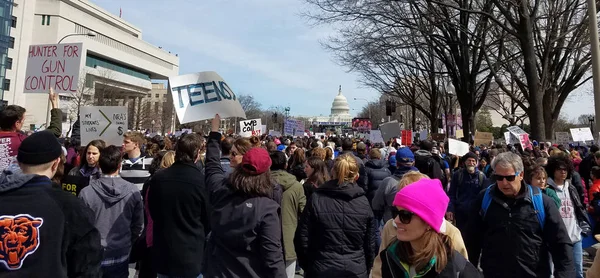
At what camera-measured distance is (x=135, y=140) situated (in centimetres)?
562

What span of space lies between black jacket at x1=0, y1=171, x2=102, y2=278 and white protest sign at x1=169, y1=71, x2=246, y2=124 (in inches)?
148

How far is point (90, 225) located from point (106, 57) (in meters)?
76.0

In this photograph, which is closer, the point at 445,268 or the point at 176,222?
the point at 445,268

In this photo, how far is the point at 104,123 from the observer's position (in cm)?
636

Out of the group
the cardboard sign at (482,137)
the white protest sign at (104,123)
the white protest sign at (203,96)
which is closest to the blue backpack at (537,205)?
the white protest sign at (203,96)

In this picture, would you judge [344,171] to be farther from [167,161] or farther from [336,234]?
[167,161]

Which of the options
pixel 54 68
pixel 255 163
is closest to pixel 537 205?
pixel 255 163

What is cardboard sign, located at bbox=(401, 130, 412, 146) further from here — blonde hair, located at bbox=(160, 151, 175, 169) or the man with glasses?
the man with glasses

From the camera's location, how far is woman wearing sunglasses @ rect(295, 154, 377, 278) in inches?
140

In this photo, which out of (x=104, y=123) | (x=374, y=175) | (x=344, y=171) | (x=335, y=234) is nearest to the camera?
(x=335, y=234)

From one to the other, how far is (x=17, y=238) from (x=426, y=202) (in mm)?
2156

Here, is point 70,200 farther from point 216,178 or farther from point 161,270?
point 216,178

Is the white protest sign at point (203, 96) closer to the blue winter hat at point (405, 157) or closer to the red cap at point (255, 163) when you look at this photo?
the blue winter hat at point (405, 157)

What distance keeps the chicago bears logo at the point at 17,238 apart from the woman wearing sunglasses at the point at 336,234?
2116mm
